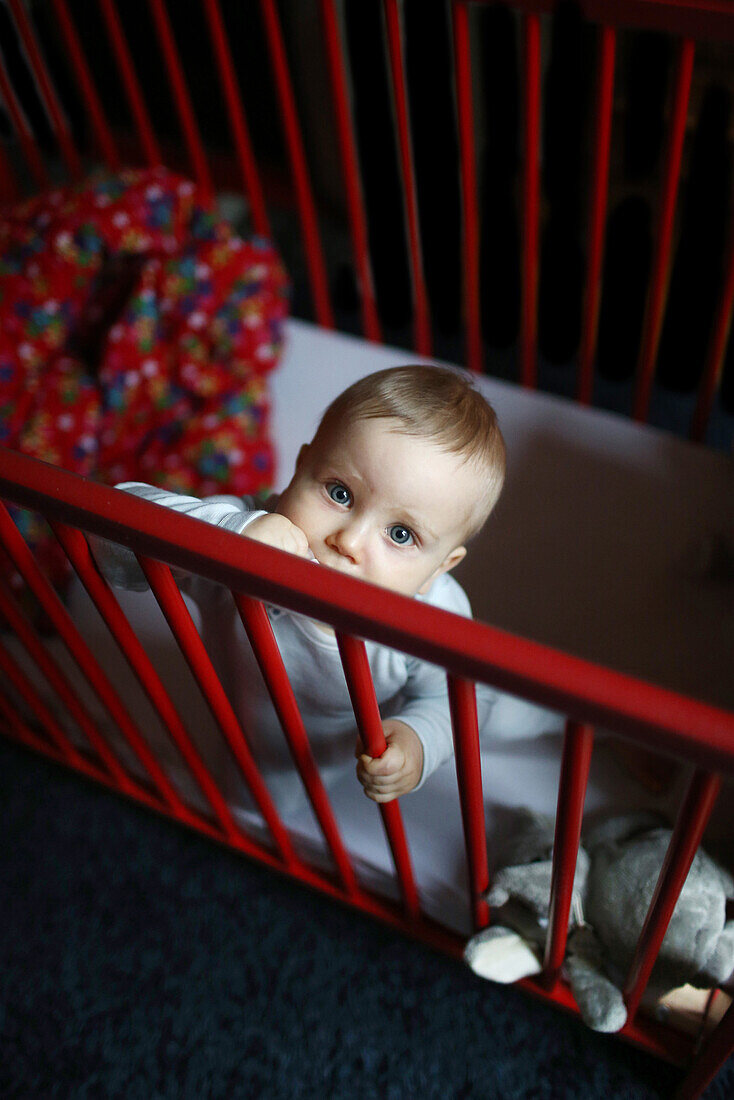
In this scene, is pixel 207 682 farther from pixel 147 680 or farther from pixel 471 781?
pixel 471 781

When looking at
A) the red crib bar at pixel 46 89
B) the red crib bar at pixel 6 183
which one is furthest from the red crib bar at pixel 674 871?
the red crib bar at pixel 6 183

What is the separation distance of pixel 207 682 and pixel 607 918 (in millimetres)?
358

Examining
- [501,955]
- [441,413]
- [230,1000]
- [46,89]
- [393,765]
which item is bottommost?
[230,1000]

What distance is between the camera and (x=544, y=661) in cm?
44

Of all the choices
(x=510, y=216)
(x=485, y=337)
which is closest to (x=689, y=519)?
(x=485, y=337)

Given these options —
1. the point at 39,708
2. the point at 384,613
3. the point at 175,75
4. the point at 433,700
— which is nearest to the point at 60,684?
the point at 39,708

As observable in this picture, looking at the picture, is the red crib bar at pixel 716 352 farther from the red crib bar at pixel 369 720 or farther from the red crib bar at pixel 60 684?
the red crib bar at pixel 60 684

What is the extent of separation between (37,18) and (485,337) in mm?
1207

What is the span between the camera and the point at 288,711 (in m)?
0.65

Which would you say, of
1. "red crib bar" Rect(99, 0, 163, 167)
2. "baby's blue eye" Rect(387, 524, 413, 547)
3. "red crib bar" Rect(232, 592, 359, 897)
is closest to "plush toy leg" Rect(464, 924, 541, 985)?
"red crib bar" Rect(232, 592, 359, 897)

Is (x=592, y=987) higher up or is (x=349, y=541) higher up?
(x=349, y=541)

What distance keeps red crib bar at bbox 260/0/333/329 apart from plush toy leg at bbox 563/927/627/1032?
2.77ft

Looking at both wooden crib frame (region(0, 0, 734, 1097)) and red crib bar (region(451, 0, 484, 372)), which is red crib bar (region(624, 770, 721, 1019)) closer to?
wooden crib frame (region(0, 0, 734, 1097))

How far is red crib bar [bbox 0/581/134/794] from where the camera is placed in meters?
0.80
